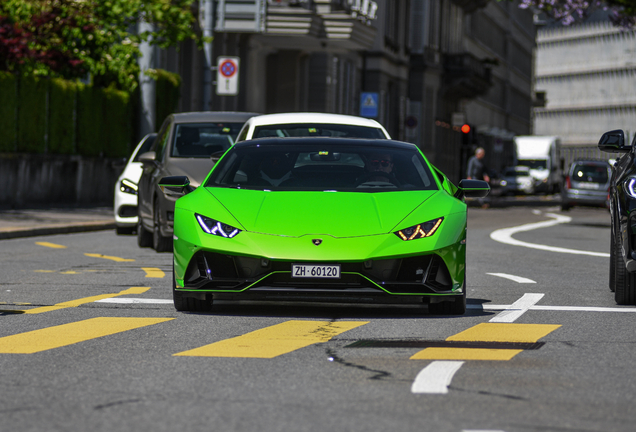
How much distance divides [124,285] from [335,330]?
3.49m

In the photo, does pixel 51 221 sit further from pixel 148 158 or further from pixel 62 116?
pixel 62 116

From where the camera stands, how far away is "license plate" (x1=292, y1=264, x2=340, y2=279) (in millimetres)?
8227

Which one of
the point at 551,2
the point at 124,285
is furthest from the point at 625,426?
A: the point at 551,2

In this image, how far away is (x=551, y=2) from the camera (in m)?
27.7

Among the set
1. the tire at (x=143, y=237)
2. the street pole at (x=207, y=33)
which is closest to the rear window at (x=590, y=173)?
the street pole at (x=207, y=33)

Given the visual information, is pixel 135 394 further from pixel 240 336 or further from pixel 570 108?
pixel 570 108

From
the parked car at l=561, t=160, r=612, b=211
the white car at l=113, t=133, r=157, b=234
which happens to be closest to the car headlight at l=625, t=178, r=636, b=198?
the white car at l=113, t=133, r=157, b=234

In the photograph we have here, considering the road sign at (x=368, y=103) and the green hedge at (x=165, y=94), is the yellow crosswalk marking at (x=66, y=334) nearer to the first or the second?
the green hedge at (x=165, y=94)

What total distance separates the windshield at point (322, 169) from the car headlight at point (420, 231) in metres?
0.63

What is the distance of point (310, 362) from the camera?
6.60 meters

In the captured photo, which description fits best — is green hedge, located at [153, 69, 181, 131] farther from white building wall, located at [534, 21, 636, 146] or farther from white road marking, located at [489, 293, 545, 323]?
white building wall, located at [534, 21, 636, 146]

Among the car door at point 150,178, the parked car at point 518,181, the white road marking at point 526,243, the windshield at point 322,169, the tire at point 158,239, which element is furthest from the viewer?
the parked car at point 518,181

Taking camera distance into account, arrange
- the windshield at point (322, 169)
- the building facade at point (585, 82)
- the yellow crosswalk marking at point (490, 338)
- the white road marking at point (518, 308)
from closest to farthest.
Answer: the yellow crosswalk marking at point (490, 338), the white road marking at point (518, 308), the windshield at point (322, 169), the building facade at point (585, 82)

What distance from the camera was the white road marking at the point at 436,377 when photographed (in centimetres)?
579
